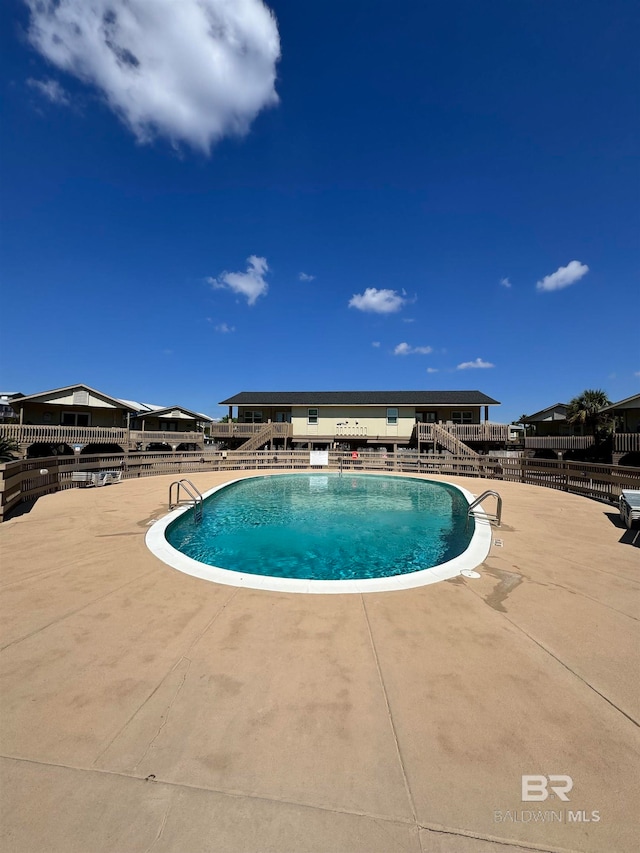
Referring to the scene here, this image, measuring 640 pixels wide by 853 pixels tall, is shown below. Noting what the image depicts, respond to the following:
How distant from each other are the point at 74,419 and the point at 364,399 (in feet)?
83.6

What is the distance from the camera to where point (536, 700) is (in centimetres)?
307

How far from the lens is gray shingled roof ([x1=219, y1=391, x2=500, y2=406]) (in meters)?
32.2

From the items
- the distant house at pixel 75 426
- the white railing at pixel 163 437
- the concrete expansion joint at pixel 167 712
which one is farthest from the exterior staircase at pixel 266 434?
the concrete expansion joint at pixel 167 712

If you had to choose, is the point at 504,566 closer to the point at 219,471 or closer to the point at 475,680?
the point at 475,680

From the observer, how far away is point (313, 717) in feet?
9.40

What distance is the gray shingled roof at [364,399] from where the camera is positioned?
3222cm

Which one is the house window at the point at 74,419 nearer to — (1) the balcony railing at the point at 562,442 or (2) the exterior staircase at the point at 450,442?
(2) the exterior staircase at the point at 450,442

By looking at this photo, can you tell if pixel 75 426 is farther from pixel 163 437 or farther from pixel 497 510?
pixel 497 510

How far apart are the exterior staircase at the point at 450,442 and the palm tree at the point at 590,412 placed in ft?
44.9

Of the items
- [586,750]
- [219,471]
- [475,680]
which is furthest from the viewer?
[219,471]

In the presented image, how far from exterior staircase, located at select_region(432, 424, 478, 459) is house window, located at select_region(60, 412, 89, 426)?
96.0 feet

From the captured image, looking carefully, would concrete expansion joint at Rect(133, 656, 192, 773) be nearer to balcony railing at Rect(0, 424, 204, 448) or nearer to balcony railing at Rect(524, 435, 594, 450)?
balcony railing at Rect(0, 424, 204, 448)

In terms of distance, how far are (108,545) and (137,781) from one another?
574cm

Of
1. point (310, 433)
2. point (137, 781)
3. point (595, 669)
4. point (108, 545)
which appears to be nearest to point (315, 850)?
point (137, 781)
